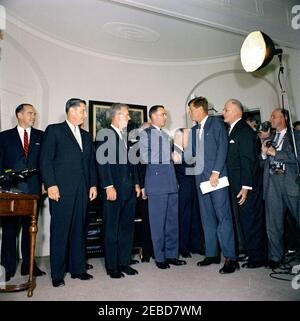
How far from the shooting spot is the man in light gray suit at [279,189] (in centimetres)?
246

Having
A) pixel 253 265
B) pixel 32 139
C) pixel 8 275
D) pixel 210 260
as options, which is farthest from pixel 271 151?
pixel 8 275

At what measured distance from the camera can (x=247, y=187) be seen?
252cm

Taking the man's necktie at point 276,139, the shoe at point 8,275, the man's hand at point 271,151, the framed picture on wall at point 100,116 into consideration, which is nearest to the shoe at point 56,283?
the shoe at point 8,275

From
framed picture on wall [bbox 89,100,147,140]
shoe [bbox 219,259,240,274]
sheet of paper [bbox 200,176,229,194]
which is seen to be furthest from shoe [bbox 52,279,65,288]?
framed picture on wall [bbox 89,100,147,140]

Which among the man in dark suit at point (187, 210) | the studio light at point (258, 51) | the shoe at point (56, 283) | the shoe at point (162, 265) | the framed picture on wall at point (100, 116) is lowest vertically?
the shoe at point (162, 265)

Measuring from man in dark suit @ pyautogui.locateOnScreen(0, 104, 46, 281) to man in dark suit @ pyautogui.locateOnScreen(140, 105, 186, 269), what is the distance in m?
0.99

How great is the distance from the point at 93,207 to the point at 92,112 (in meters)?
1.50

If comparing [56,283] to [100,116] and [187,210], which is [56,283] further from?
[100,116]

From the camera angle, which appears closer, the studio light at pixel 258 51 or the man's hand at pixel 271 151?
the studio light at pixel 258 51

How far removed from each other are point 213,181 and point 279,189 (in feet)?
1.82

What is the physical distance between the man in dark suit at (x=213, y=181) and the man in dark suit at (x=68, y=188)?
1005 mm

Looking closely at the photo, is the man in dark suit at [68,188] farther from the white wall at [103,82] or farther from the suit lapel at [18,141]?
the white wall at [103,82]

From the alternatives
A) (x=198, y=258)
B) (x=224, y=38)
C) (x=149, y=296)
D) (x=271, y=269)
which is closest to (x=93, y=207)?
(x=198, y=258)

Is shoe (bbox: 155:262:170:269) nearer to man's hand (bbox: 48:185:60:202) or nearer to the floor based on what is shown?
the floor
